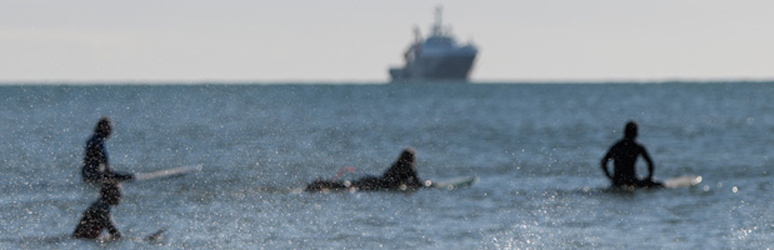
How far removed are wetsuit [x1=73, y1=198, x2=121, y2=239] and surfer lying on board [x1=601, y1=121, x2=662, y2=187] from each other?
9.83 metres

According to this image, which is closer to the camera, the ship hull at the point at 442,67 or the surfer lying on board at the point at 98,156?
the surfer lying on board at the point at 98,156

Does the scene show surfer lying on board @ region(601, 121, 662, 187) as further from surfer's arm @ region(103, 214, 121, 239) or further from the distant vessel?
the distant vessel

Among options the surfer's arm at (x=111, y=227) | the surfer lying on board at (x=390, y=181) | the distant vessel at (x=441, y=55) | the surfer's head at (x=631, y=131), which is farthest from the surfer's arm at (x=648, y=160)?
the distant vessel at (x=441, y=55)

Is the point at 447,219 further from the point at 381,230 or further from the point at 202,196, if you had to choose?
the point at 202,196

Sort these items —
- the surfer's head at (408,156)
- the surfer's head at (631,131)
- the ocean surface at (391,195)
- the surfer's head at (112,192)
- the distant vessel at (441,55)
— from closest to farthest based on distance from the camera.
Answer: the surfer's head at (112,192)
the ocean surface at (391,195)
the surfer's head at (631,131)
the surfer's head at (408,156)
the distant vessel at (441,55)

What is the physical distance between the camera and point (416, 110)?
96562 millimetres

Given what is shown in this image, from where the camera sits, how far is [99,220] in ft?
56.0

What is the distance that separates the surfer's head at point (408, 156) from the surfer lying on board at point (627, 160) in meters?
2.85

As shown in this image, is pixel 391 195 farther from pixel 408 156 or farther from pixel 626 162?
pixel 626 162

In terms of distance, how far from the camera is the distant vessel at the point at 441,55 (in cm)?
16450

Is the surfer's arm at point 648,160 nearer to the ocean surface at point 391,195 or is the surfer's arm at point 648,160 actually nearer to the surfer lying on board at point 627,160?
the surfer lying on board at point 627,160

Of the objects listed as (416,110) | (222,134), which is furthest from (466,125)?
(416,110)

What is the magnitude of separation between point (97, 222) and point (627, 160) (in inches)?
420

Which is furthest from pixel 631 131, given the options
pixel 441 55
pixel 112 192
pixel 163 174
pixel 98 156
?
pixel 441 55
